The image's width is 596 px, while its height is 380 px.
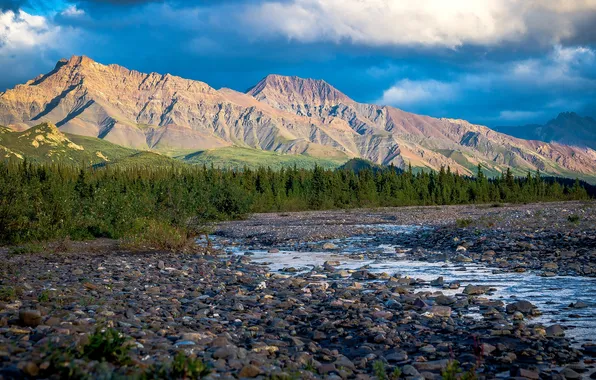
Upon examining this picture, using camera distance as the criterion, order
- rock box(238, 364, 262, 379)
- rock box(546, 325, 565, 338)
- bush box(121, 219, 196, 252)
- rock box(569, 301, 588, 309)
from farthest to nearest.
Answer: bush box(121, 219, 196, 252)
rock box(569, 301, 588, 309)
rock box(546, 325, 565, 338)
rock box(238, 364, 262, 379)

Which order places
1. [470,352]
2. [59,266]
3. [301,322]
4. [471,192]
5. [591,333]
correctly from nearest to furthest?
[470,352], [591,333], [301,322], [59,266], [471,192]

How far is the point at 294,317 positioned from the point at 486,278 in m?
8.35

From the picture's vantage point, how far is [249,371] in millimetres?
7234

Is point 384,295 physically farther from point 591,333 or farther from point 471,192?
point 471,192

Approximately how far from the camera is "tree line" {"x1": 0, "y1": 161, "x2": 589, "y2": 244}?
3172 centimetres

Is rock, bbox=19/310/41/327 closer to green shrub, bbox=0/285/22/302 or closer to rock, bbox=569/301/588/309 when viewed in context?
green shrub, bbox=0/285/22/302

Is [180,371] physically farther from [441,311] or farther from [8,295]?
[8,295]

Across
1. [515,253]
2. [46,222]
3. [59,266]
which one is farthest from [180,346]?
[46,222]

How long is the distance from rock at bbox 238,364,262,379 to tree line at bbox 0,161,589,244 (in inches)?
910

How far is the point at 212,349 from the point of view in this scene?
8.48 m

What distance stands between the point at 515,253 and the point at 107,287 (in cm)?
1703

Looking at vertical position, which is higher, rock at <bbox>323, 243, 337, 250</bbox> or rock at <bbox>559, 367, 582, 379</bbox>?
rock at <bbox>559, 367, 582, 379</bbox>

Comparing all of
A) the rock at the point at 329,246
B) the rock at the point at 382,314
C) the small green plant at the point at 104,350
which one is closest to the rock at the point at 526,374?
the rock at the point at 382,314

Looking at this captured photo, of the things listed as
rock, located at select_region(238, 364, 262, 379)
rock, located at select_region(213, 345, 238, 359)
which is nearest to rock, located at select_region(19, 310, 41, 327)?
rock, located at select_region(213, 345, 238, 359)
